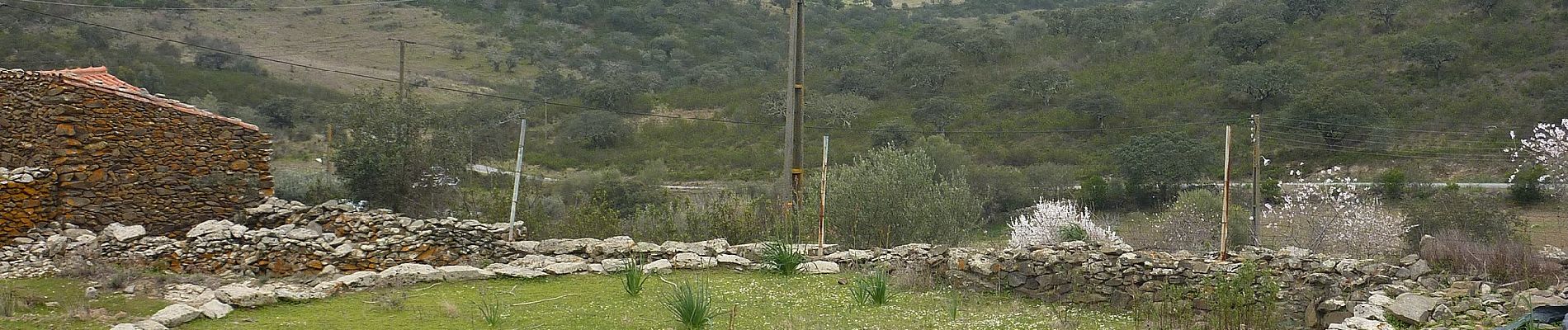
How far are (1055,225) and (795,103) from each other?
6.42 metres

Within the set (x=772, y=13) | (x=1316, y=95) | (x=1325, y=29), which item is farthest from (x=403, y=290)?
(x=772, y=13)

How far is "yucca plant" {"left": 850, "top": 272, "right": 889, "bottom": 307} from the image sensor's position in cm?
813

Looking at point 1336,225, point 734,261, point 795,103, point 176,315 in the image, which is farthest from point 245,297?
point 1336,225

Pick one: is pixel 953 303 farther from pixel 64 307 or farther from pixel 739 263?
pixel 64 307

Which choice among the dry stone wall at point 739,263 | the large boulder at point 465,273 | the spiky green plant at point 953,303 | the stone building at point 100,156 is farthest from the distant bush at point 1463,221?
the stone building at point 100,156

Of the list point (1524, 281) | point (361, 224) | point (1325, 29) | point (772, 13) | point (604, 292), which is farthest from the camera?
point (772, 13)

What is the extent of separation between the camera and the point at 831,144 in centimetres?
3712

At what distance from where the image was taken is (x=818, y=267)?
10.5 m

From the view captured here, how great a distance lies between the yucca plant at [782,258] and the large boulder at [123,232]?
7.74 m

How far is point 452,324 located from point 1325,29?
44262 mm

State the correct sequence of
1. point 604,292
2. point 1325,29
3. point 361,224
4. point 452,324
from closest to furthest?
point 452,324 < point 604,292 < point 361,224 < point 1325,29

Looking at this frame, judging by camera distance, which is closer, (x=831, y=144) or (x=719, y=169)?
(x=719, y=169)

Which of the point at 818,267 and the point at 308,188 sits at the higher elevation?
the point at 818,267

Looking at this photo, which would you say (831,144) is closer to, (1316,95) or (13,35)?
(1316,95)
